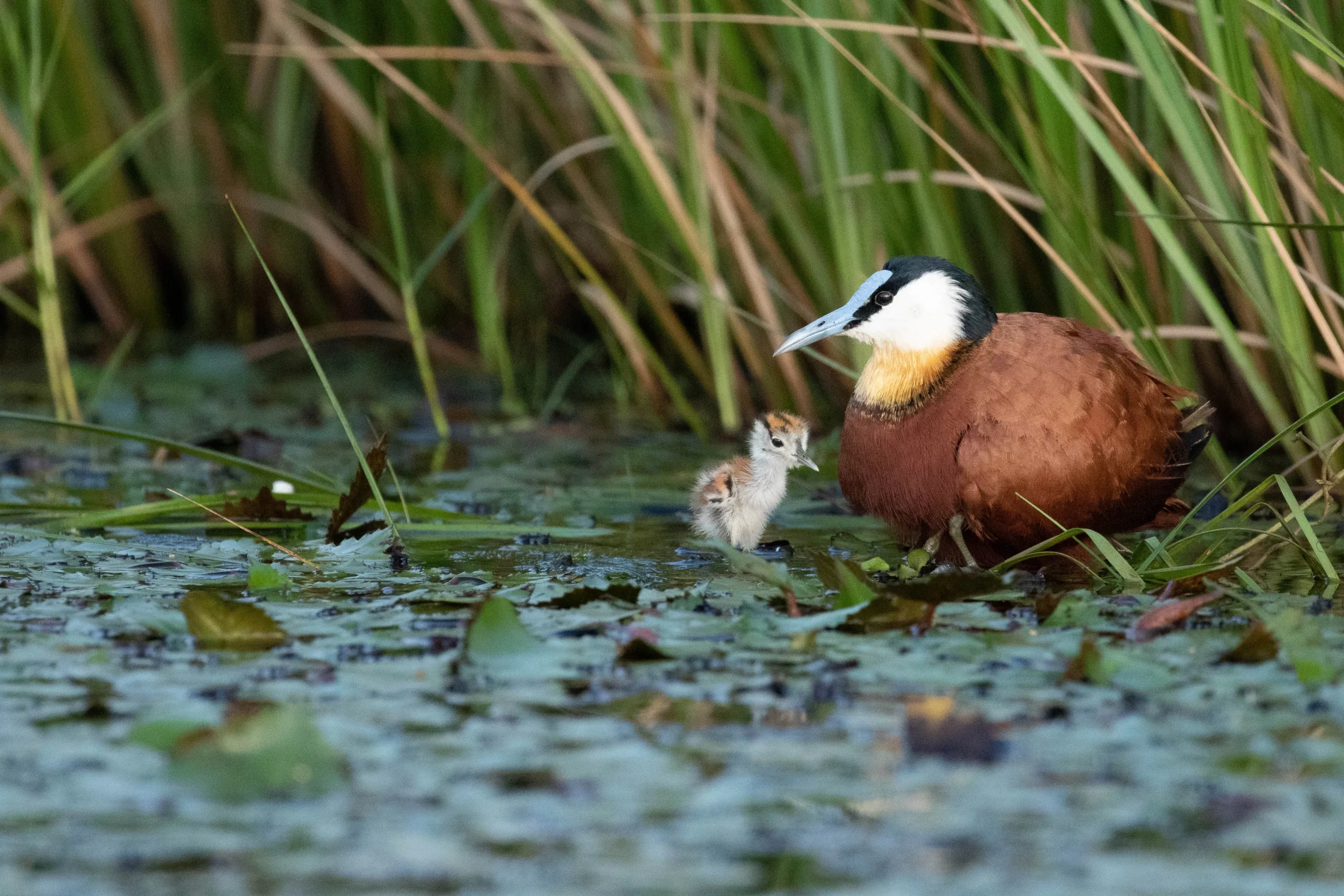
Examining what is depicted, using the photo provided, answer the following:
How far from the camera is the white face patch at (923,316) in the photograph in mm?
3688

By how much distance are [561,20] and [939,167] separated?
4.15 ft

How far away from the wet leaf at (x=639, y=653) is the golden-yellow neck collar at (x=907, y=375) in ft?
4.03

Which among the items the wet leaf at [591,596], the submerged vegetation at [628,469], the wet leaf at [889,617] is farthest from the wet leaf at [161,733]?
the wet leaf at [889,617]

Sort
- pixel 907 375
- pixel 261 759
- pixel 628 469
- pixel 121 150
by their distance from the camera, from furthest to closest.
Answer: pixel 121 150
pixel 628 469
pixel 907 375
pixel 261 759

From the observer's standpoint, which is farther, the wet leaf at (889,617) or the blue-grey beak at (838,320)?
the blue-grey beak at (838,320)

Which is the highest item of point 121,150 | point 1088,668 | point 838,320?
point 121,150

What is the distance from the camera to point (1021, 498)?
11.1ft

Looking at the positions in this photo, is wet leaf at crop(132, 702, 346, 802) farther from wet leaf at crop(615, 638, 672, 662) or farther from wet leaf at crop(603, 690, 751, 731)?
wet leaf at crop(615, 638, 672, 662)

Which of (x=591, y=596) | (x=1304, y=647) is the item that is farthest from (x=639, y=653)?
(x=1304, y=647)

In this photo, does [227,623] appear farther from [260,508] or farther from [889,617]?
[260,508]

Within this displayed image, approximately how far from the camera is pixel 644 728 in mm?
2301

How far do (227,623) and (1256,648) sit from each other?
5.28 ft

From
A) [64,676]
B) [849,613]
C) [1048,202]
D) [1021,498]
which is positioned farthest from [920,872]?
[1048,202]

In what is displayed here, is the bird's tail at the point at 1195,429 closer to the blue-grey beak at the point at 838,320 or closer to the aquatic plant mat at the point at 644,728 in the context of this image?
the aquatic plant mat at the point at 644,728
